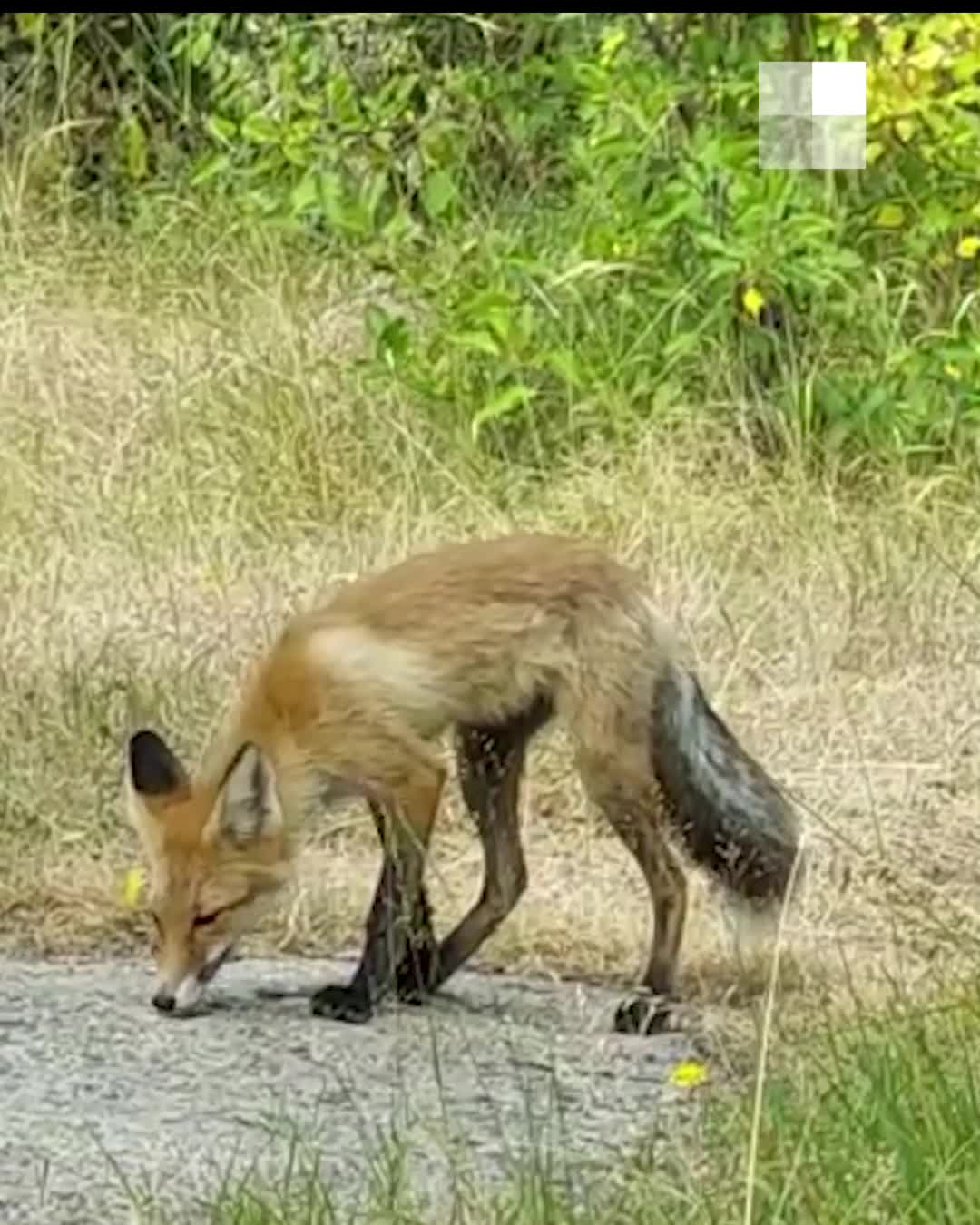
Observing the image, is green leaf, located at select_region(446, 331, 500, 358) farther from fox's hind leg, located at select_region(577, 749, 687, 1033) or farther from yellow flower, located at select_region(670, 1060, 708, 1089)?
yellow flower, located at select_region(670, 1060, 708, 1089)

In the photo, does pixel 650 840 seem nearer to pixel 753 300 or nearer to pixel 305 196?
pixel 753 300

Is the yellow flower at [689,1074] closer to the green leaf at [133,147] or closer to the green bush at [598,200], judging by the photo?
the green bush at [598,200]

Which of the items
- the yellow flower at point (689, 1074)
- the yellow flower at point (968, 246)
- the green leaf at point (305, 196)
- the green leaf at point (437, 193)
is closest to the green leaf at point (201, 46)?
the green leaf at point (305, 196)

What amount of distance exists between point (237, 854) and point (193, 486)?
1703 mm

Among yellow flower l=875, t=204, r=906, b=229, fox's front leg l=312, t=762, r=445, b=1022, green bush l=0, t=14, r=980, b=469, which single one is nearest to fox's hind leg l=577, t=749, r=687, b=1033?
fox's front leg l=312, t=762, r=445, b=1022

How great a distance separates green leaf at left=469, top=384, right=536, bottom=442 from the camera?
6.49 metres

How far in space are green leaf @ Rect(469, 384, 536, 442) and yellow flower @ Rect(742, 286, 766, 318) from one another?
1.67 ft

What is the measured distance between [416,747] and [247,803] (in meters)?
0.26

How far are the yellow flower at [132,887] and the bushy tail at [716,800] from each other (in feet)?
2.79

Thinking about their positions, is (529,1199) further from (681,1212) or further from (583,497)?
(583,497)

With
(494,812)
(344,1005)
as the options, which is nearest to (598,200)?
(494,812)

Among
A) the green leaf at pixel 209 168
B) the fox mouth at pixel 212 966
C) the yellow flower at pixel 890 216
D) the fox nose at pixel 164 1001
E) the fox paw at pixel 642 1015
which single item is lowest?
the fox paw at pixel 642 1015

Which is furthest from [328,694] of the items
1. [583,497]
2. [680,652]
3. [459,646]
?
[583,497]

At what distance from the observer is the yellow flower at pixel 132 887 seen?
16.9 ft
